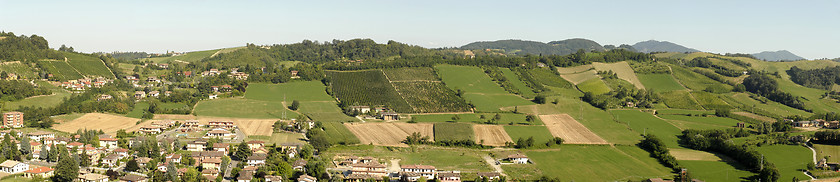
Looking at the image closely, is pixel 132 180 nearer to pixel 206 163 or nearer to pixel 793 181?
pixel 206 163

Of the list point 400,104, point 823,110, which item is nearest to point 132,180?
point 400,104

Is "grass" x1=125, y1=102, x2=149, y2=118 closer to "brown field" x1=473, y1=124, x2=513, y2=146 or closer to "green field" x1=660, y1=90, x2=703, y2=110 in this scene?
"brown field" x1=473, y1=124, x2=513, y2=146

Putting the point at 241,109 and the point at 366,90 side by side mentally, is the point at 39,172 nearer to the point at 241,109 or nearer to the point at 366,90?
the point at 241,109

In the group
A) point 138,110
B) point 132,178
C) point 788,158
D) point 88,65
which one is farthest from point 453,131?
point 88,65

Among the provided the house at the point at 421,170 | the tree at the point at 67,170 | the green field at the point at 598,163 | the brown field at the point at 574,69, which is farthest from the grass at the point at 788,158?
the tree at the point at 67,170

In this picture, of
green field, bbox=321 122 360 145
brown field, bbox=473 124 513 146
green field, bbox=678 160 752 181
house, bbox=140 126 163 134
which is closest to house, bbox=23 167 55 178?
house, bbox=140 126 163 134

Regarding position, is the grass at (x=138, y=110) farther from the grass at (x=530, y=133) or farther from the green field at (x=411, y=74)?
the grass at (x=530, y=133)
